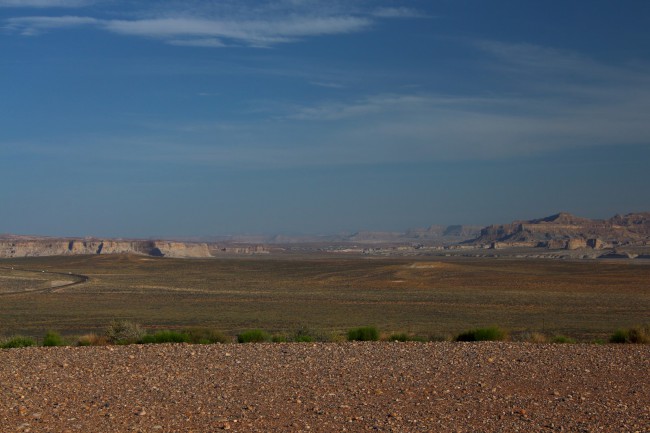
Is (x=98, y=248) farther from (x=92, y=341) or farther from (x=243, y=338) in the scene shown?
(x=243, y=338)

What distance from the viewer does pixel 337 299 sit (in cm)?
4722

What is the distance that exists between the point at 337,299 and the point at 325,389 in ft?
120

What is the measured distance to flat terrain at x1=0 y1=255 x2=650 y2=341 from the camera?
106ft

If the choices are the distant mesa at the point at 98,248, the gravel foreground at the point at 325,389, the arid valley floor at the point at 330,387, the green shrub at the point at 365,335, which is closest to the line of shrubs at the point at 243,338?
the green shrub at the point at 365,335

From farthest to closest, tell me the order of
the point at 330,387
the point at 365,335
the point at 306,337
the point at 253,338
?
the point at 365,335 < the point at 306,337 < the point at 253,338 < the point at 330,387

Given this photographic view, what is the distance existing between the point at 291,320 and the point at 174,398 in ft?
77.5

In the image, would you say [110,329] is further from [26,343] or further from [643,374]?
[643,374]

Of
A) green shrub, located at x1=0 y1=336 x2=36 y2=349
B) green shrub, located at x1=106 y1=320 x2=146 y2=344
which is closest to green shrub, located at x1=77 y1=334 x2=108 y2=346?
green shrub, located at x1=106 y1=320 x2=146 y2=344

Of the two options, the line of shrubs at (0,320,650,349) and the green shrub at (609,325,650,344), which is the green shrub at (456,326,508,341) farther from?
the green shrub at (609,325,650,344)

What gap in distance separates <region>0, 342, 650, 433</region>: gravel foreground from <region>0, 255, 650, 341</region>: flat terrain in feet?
27.3

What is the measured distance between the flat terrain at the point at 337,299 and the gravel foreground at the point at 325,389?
8.32 metres

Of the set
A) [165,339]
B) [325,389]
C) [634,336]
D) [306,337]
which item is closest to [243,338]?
[306,337]

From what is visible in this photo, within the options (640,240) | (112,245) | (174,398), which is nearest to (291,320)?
(174,398)

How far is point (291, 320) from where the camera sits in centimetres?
3381
